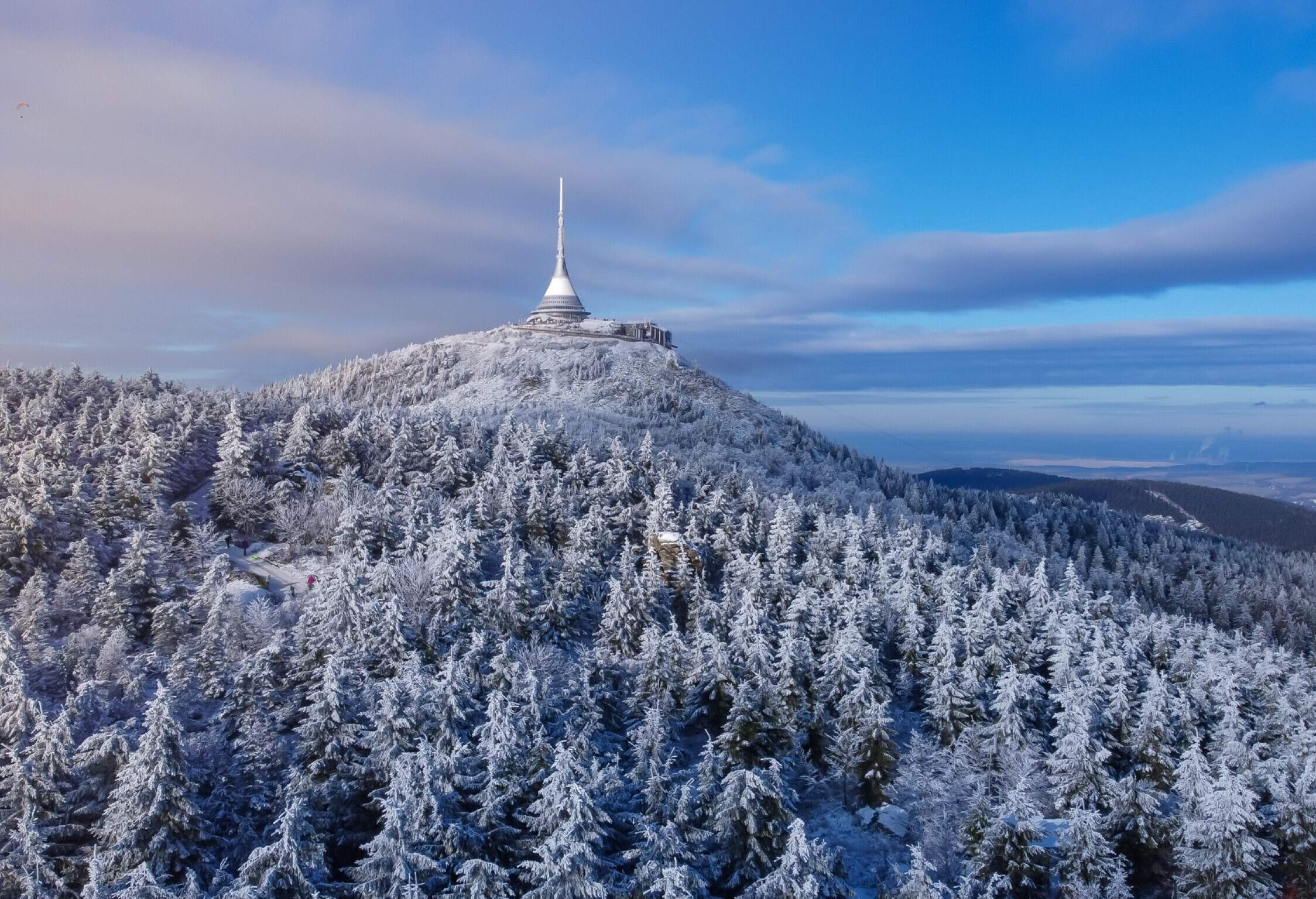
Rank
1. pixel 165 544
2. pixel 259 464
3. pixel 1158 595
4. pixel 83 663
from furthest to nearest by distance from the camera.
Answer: pixel 1158 595, pixel 259 464, pixel 165 544, pixel 83 663

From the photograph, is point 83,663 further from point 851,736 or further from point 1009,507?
point 1009,507

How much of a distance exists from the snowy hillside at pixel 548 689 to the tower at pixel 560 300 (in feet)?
175

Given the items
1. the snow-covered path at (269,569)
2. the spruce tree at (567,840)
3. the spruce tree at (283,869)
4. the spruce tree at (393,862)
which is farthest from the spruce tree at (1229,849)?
the snow-covered path at (269,569)

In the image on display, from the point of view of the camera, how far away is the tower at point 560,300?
125m

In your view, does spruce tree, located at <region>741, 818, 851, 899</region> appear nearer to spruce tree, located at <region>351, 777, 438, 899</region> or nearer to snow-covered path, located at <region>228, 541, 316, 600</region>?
spruce tree, located at <region>351, 777, 438, 899</region>

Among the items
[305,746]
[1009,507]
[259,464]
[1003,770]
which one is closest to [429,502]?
[259,464]

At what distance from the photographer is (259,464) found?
194ft

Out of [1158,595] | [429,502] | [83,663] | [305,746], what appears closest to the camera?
[305,746]

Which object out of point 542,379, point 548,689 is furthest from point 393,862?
point 542,379

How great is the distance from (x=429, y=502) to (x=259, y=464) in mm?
14974

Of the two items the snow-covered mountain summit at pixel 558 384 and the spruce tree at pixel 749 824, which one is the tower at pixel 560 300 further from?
the spruce tree at pixel 749 824

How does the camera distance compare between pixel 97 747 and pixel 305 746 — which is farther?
pixel 305 746

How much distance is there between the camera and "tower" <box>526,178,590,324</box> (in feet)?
411

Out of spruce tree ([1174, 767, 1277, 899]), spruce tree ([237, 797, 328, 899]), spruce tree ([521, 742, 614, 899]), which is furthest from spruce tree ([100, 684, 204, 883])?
spruce tree ([1174, 767, 1277, 899])
